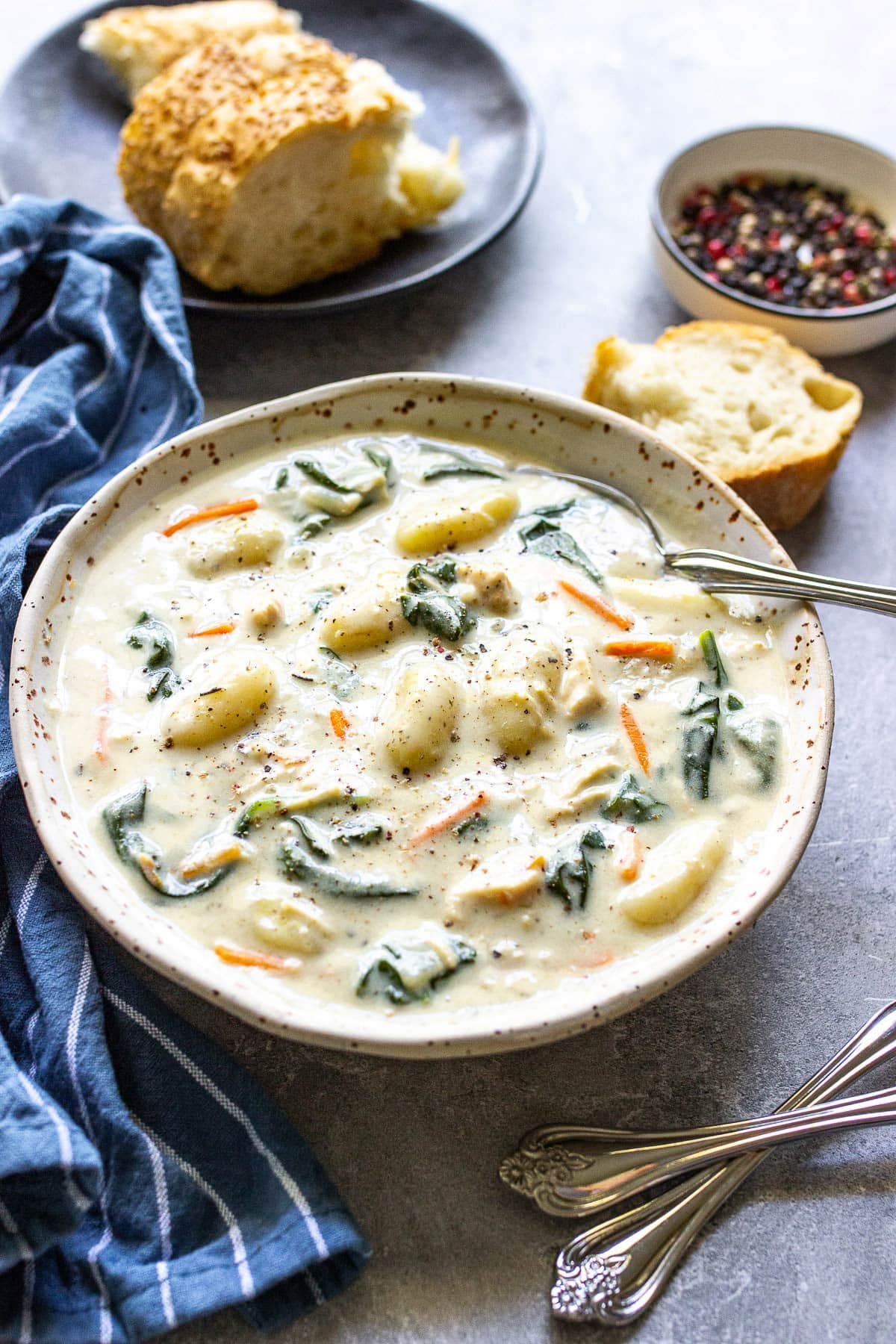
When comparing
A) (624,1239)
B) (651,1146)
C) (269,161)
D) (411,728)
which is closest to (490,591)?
(411,728)

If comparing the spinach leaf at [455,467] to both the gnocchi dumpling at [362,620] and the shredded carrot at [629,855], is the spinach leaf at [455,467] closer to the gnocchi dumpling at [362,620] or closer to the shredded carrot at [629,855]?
the gnocchi dumpling at [362,620]

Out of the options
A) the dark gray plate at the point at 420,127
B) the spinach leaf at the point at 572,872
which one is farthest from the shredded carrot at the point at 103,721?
the dark gray plate at the point at 420,127

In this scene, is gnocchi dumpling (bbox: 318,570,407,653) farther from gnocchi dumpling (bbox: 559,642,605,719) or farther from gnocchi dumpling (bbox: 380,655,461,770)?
gnocchi dumpling (bbox: 559,642,605,719)

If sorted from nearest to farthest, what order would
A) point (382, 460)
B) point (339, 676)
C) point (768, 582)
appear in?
point (339, 676) < point (768, 582) < point (382, 460)

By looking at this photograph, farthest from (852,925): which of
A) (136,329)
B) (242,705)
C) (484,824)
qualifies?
(136,329)

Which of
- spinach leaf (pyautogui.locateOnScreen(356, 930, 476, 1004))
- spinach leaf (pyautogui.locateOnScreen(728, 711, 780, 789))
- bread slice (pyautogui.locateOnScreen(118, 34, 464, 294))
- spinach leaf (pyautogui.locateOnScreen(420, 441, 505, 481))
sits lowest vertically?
spinach leaf (pyautogui.locateOnScreen(728, 711, 780, 789))

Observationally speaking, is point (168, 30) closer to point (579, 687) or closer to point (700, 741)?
point (579, 687)

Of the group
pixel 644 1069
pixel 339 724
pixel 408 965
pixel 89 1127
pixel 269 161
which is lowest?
pixel 644 1069

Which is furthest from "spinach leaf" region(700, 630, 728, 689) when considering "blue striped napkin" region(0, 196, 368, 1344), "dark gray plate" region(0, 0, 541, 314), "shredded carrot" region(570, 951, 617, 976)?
"dark gray plate" region(0, 0, 541, 314)
